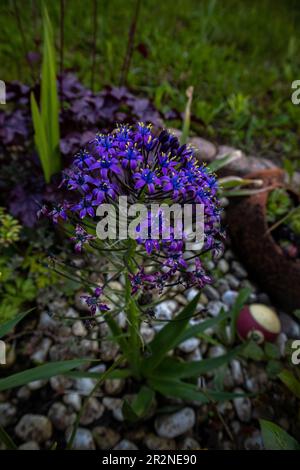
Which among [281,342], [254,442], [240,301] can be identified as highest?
[240,301]

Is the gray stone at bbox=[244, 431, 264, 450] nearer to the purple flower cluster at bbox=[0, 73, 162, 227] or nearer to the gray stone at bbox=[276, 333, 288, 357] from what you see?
the gray stone at bbox=[276, 333, 288, 357]

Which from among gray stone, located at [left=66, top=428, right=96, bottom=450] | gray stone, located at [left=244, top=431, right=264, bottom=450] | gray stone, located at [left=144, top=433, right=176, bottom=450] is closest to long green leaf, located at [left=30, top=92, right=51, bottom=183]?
gray stone, located at [left=66, top=428, right=96, bottom=450]

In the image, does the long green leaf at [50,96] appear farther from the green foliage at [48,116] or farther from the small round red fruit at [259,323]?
the small round red fruit at [259,323]

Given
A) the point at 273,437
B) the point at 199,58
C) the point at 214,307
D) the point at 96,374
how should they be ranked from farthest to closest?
the point at 199,58
the point at 214,307
the point at 96,374
the point at 273,437

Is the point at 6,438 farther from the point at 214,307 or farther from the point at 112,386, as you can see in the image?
the point at 214,307

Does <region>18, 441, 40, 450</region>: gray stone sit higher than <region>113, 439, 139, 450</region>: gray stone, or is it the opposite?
<region>18, 441, 40, 450</region>: gray stone

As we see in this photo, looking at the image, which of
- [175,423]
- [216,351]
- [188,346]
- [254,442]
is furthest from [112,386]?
[254,442]
